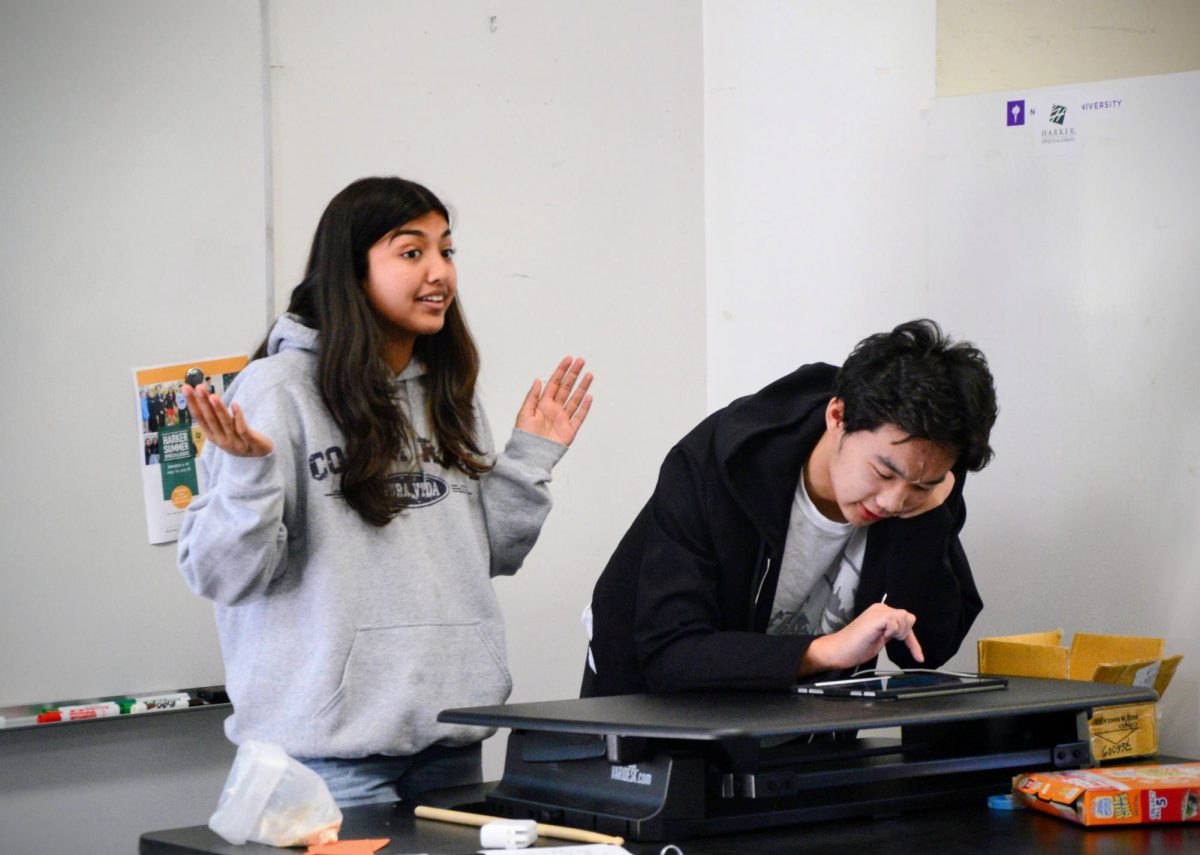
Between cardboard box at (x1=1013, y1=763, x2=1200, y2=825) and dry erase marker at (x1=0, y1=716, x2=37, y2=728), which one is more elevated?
cardboard box at (x1=1013, y1=763, x2=1200, y2=825)

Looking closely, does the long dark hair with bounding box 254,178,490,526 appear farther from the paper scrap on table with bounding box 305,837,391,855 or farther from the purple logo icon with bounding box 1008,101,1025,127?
the purple logo icon with bounding box 1008,101,1025,127

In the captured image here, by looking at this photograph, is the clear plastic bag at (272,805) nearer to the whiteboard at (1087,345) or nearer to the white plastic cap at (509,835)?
the white plastic cap at (509,835)

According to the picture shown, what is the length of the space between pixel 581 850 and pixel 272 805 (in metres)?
0.28

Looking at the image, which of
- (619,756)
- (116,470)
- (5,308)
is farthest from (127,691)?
(619,756)

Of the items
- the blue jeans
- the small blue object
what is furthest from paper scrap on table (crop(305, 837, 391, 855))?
the small blue object

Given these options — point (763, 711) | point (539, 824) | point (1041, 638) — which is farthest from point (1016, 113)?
point (539, 824)

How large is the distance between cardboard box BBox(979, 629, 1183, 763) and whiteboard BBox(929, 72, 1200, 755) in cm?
25

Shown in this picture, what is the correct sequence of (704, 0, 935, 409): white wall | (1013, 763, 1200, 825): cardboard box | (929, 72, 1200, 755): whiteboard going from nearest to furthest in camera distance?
(1013, 763, 1200, 825): cardboard box → (929, 72, 1200, 755): whiteboard → (704, 0, 935, 409): white wall

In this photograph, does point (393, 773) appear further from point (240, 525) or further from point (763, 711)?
point (763, 711)

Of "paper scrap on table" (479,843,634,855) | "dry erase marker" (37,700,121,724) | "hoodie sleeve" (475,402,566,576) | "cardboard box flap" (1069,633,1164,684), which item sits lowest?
"dry erase marker" (37,700,121,724)

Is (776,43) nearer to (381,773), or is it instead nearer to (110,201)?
(110,201)

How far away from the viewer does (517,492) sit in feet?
5.80

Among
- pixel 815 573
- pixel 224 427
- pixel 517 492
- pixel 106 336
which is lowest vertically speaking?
pixel 815 573

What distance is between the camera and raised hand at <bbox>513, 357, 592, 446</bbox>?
182 centimetres
